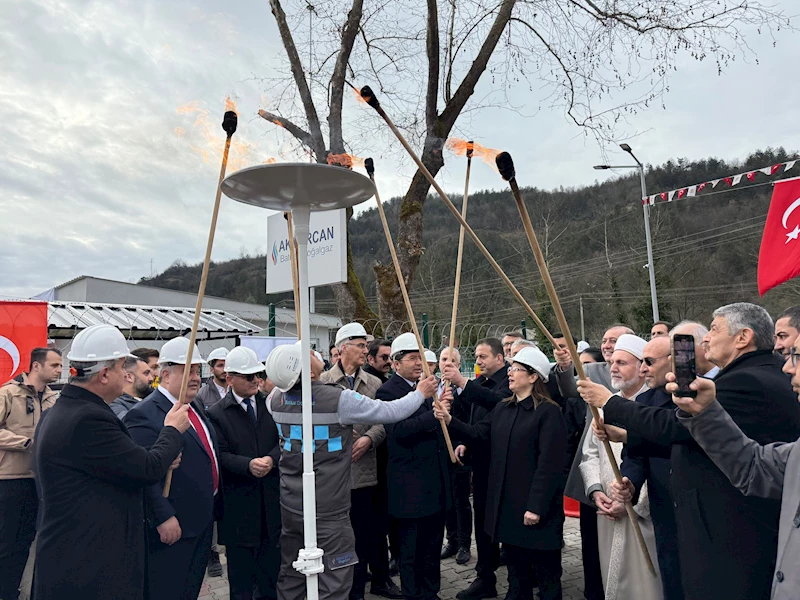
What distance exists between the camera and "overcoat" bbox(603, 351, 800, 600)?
9.36 feet

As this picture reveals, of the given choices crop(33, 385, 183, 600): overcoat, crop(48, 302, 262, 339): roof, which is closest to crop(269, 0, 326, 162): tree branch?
crop(48, 302, 262, 339): roof

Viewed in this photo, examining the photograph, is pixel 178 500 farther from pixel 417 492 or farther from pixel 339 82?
pixel 339 82

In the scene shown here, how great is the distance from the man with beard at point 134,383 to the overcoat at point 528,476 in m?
3.35

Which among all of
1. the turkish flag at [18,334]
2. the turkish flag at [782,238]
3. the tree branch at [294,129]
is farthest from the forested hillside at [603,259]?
the turkish flag at [782,238]

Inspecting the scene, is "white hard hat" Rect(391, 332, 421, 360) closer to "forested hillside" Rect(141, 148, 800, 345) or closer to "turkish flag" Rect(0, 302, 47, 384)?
"turkish flag" Rect(0, 302, 47, 384)

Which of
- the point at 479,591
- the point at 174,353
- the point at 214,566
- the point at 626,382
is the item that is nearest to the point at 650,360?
the point at 626,382

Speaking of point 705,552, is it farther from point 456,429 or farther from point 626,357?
point 456,429

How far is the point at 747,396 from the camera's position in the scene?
9.55 feet

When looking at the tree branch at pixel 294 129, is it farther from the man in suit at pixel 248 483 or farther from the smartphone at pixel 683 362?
the smartphone at pixel 683 362

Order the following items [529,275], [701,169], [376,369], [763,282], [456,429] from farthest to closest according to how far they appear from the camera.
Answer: [701,169] → [529,275] → [763,282] → [376,369] → [456,429]

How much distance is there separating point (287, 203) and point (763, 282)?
6303 millimetres

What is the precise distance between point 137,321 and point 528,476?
996 centimetres

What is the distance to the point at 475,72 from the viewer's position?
1084cm

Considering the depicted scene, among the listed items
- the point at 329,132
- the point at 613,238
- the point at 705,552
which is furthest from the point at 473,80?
the point at 613,238
